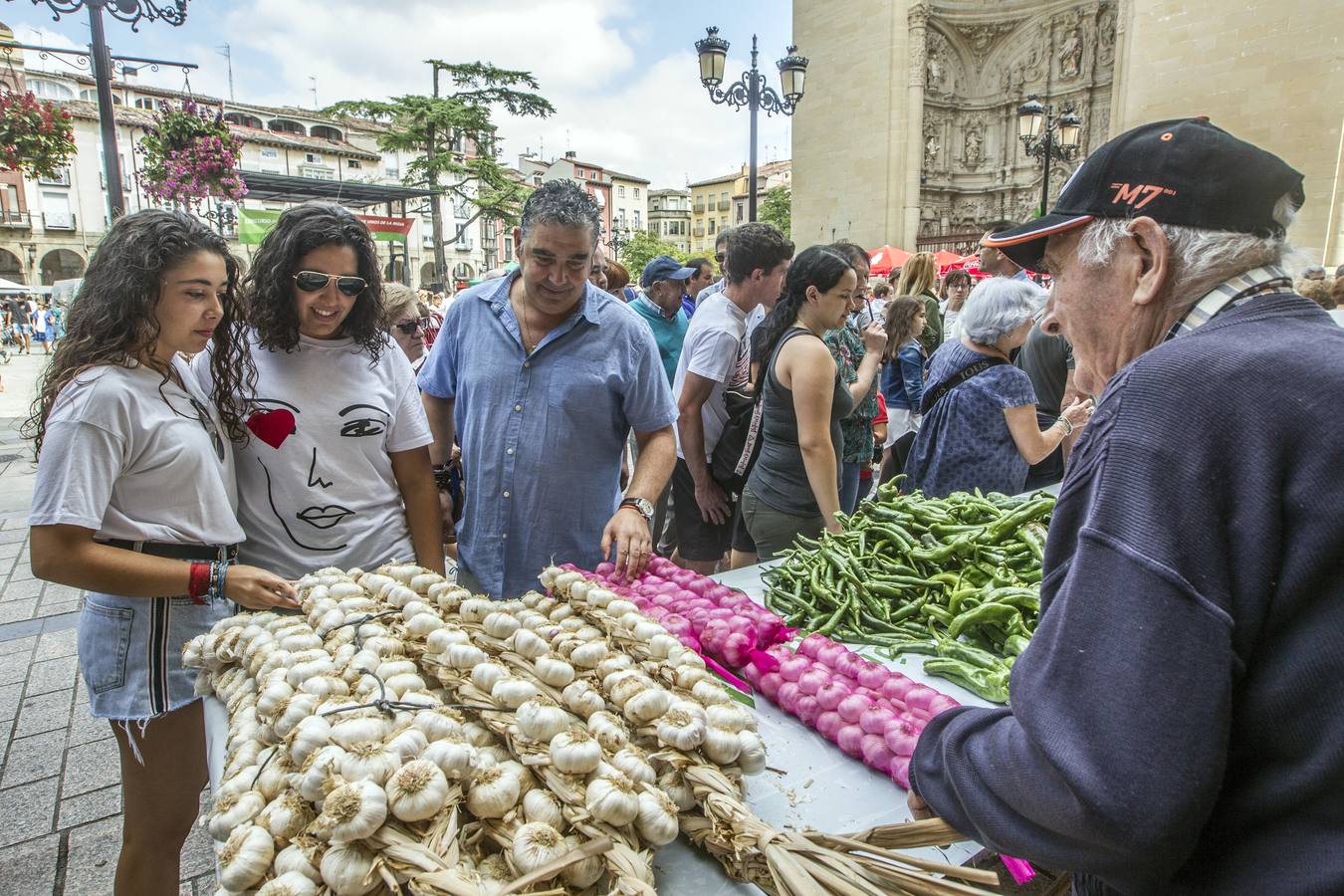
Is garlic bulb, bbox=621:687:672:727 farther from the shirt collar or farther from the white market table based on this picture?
the shirt collar

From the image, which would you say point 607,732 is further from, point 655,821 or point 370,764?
point 370,764

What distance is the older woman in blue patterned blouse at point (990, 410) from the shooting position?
3.70 metres

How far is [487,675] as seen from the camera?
1506 mm

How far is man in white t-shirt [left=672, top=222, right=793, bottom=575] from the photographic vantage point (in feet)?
14.5

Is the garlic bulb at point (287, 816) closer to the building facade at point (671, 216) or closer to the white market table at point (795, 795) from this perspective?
the white market table at point (795, 795)

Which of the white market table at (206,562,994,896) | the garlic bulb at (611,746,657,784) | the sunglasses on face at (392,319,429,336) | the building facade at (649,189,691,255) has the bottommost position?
the white market table at (206,562,994,896)

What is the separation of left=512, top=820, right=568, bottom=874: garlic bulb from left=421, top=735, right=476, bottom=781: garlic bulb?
15 cm

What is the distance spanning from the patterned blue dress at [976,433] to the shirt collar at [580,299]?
2.00m

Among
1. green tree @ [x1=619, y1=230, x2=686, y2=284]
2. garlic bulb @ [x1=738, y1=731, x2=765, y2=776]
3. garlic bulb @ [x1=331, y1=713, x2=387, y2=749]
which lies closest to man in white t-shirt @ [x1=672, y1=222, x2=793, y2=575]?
garlic bulb @ [x1=738, y1=731, x2=765, y2=776]

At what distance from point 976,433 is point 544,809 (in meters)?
3.19

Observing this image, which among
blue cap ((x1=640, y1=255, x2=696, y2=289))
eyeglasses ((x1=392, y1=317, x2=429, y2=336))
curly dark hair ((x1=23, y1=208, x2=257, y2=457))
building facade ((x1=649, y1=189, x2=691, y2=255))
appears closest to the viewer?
curly dark hair ((x1=23, y1=208, x2=257, y2=457))

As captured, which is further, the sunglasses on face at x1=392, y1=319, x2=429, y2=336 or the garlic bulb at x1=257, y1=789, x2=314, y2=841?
the sunglasses on face at x1=392, y1=319, x2=429, y2=336

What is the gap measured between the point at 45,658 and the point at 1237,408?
5.85 m

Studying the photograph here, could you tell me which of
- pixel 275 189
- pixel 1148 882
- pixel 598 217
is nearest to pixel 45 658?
pixel 598 217
